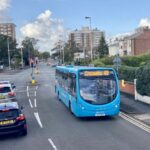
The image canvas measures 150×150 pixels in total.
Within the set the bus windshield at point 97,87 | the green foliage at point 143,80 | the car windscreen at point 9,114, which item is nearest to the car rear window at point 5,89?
the bus windshield at point 97,87

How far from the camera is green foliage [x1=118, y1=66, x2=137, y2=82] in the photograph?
106 ft

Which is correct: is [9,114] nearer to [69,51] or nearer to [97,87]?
[97,87]

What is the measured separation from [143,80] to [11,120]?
1382 centimetres

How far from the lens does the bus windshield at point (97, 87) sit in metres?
20.2

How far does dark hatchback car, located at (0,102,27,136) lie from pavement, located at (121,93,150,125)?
643 cm

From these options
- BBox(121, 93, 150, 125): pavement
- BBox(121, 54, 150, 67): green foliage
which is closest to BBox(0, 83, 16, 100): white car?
BBox(121, 93, 150, 125): pavement

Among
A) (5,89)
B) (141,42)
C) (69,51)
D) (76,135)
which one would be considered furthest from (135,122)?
(69,51)

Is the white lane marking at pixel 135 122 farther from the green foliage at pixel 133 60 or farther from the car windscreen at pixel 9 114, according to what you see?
the green foliage at pixel 133 60

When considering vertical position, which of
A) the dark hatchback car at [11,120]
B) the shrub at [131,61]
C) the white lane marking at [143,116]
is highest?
the shrub at [131,61]

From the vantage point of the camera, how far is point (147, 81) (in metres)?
26.7

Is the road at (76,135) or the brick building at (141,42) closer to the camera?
the road at (76,135)

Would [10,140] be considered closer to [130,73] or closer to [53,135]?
[53,135]

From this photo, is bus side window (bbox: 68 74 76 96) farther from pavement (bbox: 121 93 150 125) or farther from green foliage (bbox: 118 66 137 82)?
green foliage (bbox: 118 66 137 82)

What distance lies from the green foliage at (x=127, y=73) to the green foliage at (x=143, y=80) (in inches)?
143
